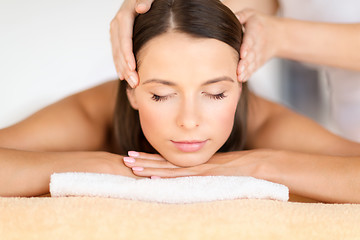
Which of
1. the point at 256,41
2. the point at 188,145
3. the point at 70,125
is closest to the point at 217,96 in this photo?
the point at 188,145

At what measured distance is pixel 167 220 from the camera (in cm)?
92

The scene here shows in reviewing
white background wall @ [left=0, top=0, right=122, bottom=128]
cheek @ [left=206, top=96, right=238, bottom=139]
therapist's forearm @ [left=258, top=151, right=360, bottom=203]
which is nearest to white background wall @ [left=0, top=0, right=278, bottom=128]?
white background wall @ [left=0, top=0, right=122, bottom=128]

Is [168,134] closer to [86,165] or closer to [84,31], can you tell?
[86,165]

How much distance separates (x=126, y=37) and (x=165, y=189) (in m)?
0.44

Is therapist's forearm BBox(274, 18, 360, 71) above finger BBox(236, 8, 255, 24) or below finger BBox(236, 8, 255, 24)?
below

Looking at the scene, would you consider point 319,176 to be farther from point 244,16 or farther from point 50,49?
point 50,49

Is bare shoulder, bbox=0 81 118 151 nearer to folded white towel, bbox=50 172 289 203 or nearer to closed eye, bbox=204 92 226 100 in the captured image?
folded white towel, bbox=50 172 289 203

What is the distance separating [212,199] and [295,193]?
28 centimetres

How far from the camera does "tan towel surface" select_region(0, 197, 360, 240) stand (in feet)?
2.91

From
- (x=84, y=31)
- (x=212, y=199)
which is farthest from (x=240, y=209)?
(x=84, y=31)

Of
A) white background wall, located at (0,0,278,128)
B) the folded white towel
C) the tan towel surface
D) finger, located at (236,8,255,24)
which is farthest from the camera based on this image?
white background wall, located at (0,0,278,128)

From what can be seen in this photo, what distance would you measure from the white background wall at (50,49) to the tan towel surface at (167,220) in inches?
37.7

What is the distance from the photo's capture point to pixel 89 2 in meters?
2.03

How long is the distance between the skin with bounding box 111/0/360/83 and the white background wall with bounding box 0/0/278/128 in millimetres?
690
